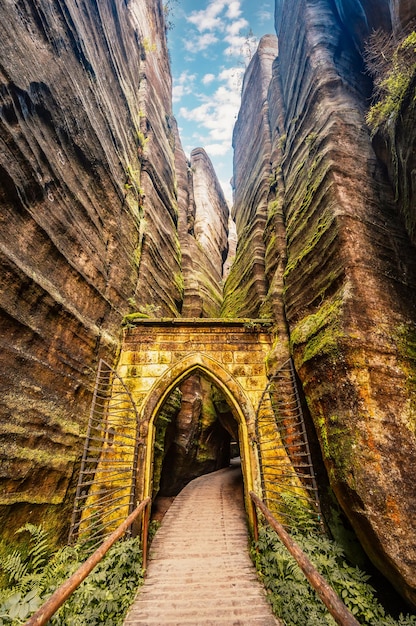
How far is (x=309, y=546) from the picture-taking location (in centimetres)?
389

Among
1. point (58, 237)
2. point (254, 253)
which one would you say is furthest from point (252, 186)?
point (58, 237)

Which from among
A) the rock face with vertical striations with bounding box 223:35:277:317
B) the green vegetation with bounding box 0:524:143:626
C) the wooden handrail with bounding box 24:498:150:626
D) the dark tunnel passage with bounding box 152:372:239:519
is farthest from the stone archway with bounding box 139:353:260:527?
the wooden handrail with bounding box 24:498:150:626

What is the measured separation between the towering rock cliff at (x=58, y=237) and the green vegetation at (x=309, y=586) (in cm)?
308

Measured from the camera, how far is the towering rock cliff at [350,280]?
3.51 m

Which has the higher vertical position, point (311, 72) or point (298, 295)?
point (311, 72)

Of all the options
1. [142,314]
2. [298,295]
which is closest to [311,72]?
[298,295]

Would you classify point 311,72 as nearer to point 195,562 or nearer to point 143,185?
point 143,185

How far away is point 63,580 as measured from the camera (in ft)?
10.6

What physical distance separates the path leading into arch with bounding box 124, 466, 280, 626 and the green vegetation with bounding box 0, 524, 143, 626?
0.75 ft

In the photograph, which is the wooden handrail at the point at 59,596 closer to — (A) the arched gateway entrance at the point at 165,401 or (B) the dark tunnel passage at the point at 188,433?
(A) the arched gateway entrance at the point at 165,401

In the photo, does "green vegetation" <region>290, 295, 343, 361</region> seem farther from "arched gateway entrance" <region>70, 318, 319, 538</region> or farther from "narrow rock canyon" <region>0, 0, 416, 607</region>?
"arched gateway entrance" <region>70, 318, 319, 538</region>

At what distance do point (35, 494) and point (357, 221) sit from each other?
664cm

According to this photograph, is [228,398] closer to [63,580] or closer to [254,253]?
[63,580]

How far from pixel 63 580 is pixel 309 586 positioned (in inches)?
115
